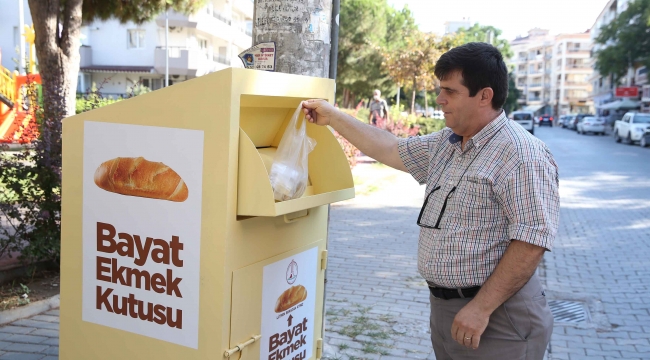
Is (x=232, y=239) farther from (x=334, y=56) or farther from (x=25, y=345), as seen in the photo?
(x=25, y=345)

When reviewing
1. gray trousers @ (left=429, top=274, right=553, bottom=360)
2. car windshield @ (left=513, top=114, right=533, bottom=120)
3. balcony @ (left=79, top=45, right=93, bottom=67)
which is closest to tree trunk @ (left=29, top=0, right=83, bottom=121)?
gray trousers @ (left=429, top=274, right=553, bottom=360)

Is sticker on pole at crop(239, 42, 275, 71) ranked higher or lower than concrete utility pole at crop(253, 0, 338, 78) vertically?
lower

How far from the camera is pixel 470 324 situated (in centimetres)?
217

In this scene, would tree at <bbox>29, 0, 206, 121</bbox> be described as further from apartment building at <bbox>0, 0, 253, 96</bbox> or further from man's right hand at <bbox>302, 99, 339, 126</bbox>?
apartment building at <bbox>0, 0, 253, 96</bbox>

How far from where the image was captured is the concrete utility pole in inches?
129

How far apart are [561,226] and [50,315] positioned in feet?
23.8

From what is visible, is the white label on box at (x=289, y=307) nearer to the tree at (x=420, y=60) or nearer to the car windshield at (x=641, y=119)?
the tree at (x=420, y=60)

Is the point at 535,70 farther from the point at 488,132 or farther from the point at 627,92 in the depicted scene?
the point at 488,132

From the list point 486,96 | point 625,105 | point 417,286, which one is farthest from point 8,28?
point 625,105

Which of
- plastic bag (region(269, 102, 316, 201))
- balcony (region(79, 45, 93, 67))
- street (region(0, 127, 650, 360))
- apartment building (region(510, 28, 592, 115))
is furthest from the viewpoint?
apartment building (region(510, 28, 592, 115))

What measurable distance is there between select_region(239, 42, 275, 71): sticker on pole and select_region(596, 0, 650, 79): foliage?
146 ft

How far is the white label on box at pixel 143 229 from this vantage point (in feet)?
7.28

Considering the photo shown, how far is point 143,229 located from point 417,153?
3.95ft

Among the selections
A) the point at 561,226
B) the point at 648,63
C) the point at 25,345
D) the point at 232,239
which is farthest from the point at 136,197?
the point at 648,63
